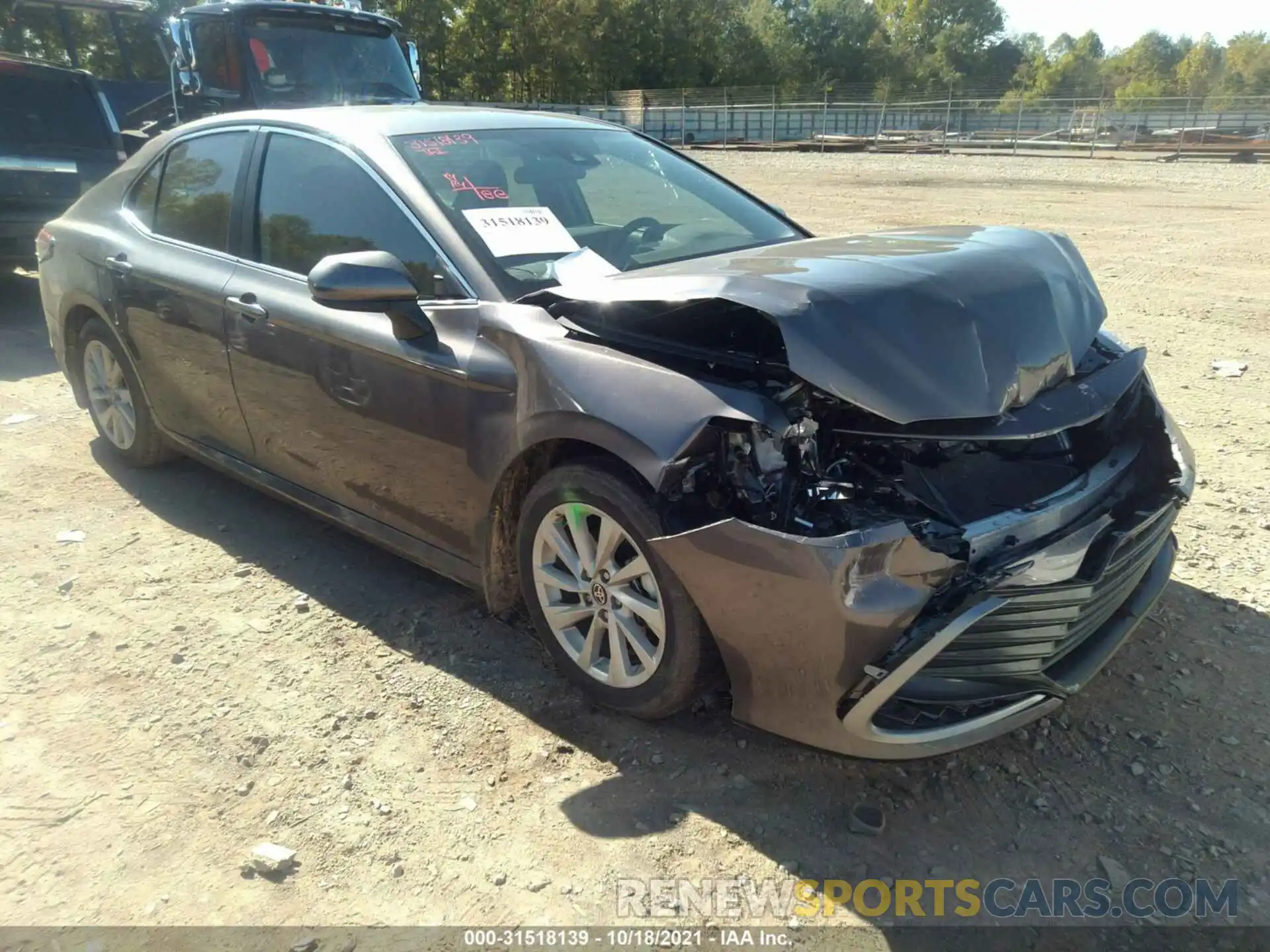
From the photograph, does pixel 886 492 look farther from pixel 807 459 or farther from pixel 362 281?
pixel 362 281

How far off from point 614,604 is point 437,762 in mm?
702

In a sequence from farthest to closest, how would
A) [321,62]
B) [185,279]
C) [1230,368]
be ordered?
1. [321,62]
2. [1230,368]
3. [185,279]

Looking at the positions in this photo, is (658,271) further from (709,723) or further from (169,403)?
(169,403)

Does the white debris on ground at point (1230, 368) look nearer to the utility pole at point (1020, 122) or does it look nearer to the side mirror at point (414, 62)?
the side mirror at point (414, 62)

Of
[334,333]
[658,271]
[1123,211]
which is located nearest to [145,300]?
[334,333]

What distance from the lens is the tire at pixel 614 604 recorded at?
2.68 m

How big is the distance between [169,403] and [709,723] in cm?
297

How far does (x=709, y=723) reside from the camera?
3021mm

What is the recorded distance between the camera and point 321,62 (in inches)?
390

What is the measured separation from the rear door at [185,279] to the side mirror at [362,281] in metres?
1.09

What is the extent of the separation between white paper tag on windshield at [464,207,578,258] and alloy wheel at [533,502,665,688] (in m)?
0.95

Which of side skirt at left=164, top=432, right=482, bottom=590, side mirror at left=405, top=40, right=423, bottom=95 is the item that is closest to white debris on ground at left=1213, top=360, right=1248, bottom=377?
side skirt at left=164, top=432, right=482, bottom=590

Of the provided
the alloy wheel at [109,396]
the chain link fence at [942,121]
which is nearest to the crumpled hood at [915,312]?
the alloy wheel at [109,396]

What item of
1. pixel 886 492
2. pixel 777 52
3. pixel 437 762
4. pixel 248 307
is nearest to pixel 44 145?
pixel 248 307
